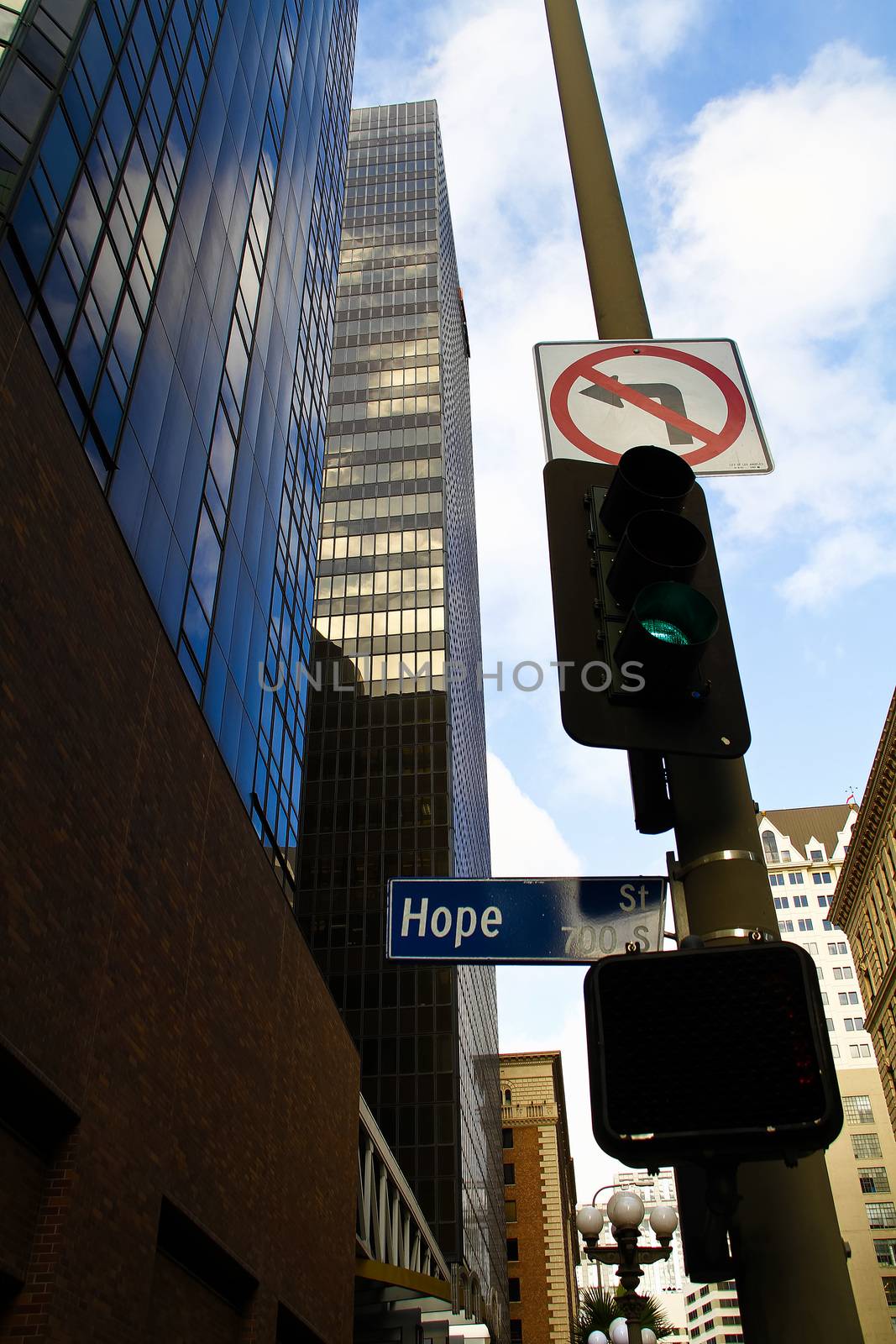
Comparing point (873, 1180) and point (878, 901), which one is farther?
point (873, 1180)

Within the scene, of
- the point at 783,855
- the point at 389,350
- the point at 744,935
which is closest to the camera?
the point at 744,935

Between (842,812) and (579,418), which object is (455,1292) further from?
(842,812)

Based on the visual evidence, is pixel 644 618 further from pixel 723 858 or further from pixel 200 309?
pixel 200 309

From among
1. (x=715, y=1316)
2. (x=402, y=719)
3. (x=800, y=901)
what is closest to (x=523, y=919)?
(x=402, y=719)

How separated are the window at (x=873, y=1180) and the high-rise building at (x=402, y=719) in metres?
33.2

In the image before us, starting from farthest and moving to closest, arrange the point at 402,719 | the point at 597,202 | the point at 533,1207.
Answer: the point at 533,1207, the point at 402,719, the point at 597,202

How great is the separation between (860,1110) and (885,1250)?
1208cm

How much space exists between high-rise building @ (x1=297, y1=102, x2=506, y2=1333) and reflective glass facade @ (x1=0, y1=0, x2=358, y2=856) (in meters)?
19.2

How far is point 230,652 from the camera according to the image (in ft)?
75.1

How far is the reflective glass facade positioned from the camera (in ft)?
50.1

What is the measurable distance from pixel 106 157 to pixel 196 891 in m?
11.6

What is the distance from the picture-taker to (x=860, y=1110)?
323 ft

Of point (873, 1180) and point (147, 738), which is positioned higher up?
point (873, 1180)

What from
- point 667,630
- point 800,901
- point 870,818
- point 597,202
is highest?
point 800,901
